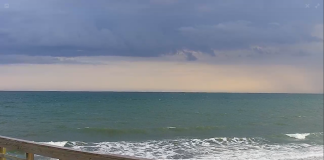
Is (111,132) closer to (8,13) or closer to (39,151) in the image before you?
(8,13)

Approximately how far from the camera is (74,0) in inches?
385

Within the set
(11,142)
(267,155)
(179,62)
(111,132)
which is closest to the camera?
(11,142)

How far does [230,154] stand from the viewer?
10578 mm

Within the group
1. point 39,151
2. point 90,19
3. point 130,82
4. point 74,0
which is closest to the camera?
point 39,151

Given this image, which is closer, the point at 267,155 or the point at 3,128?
the point at 267,155

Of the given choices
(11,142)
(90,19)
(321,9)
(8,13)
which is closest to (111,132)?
(90,19)

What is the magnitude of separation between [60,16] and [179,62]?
54.3ft

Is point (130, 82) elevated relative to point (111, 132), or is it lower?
elevated

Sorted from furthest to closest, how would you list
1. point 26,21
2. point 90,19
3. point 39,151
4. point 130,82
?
1. point 130,82
2. point 90,19
3. point 26,21
4. point 39,151

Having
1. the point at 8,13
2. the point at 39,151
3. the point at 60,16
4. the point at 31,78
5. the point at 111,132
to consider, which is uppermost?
the point at 60,16

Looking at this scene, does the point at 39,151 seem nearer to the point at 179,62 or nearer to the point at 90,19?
the point at 90,19

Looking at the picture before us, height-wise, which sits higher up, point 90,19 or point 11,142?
point 90,19

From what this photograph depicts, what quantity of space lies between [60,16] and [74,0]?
137cm

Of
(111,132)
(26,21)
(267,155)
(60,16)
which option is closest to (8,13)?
(26,21)
